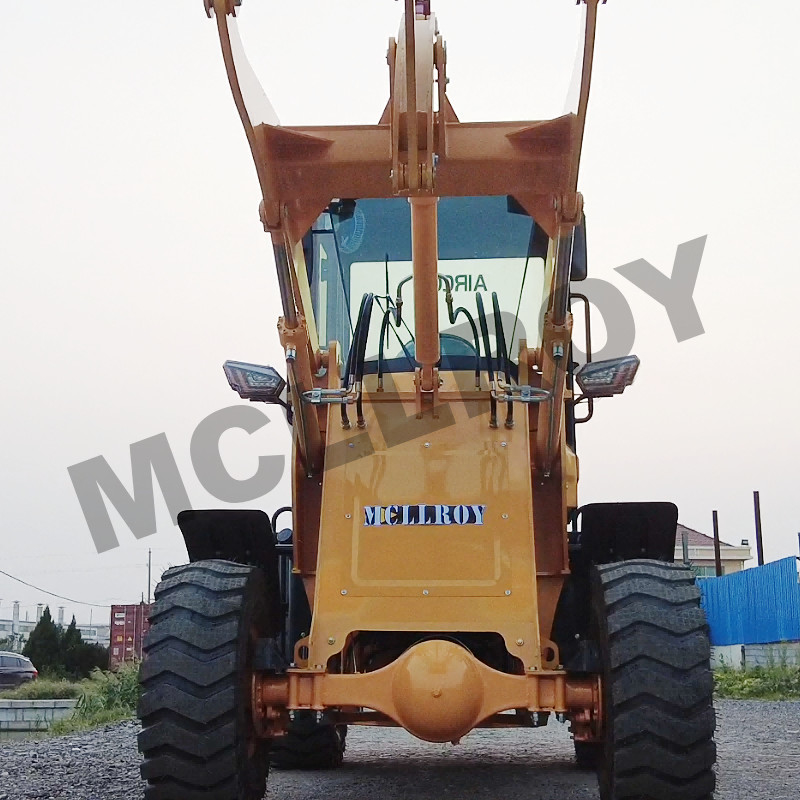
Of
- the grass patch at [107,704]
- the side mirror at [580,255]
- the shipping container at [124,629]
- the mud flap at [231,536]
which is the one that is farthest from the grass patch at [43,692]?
the side mirror at [580,255]

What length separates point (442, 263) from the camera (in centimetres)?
612

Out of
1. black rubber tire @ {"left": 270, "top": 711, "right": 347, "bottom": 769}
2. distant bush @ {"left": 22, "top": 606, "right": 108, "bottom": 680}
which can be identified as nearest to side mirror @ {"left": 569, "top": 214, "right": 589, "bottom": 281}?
black rubber tire @ {"left": 270, "top": 711, "right": 347, "bottom": 769}

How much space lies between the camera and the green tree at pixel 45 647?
102 ft

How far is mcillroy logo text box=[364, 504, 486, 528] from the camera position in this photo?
16.3ft

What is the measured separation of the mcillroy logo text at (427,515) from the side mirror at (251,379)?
2.64 feet

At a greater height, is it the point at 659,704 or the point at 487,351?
the point at 487,351

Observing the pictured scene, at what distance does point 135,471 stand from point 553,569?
9.13 ft

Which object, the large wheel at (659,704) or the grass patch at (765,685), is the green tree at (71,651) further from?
the large wheel at (659,704)

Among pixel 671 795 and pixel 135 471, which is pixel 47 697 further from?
pixel 671 795

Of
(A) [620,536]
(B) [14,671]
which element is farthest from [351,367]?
(B) [14,671]

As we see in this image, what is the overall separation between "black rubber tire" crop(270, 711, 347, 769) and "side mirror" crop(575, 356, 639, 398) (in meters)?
3.27

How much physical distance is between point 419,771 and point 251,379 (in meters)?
3.74

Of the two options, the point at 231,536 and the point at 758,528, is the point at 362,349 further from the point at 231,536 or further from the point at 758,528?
the point at 758,528

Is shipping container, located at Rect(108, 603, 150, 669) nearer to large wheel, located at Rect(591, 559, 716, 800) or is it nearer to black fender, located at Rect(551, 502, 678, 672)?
black fender, located at Rect(551, 502, 678, 672)
